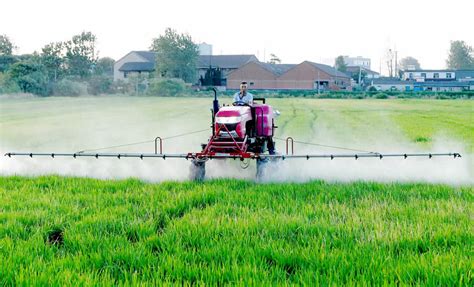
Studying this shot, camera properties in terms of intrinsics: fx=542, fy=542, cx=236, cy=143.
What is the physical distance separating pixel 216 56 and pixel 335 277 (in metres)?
83.2

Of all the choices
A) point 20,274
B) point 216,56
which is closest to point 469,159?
point 20,274

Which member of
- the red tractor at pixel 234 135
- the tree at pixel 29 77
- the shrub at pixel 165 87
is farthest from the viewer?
the shrub at pixel 165 87

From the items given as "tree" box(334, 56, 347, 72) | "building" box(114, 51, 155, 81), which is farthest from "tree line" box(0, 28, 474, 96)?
"tree" box(334, 56, 347, 72)

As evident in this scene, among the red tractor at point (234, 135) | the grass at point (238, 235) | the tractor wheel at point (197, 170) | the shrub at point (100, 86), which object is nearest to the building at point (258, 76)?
the shrub at point (100, 86)

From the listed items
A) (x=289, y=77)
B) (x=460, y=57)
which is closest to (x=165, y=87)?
(x=289, y=77)

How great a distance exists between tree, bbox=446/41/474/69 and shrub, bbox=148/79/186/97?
232 feet

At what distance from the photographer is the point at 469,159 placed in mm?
11227

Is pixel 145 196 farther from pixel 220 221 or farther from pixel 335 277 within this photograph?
pixel 335 277

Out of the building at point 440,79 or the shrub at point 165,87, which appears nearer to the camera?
the shrub at point 165,87

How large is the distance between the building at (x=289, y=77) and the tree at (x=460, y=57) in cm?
4344

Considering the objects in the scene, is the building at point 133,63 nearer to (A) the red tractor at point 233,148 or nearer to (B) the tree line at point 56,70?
(B) the tree line at point 56,70

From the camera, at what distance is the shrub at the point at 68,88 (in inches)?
1915

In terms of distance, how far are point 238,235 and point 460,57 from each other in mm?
110818

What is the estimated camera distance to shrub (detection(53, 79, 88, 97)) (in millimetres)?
48653
